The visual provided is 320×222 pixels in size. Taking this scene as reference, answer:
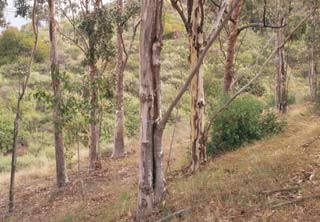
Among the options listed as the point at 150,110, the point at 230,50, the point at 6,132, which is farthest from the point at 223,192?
the point at 6,132

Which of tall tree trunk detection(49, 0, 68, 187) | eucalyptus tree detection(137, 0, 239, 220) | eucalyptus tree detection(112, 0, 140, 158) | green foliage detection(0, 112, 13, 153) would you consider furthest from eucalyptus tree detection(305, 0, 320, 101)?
green foliage detection(0, 112, 13, 153)

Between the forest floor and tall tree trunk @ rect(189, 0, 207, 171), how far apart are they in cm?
48

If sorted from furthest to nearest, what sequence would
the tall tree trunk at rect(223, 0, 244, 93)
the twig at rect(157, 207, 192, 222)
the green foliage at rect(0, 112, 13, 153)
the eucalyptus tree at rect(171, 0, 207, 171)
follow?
the green foliage at rect(0, 112, 13, 153) → the tall tree trunk at rect(223, 0, 244, 93) → the eucalyptus tree at rect(171, 0, 207, 171) → the twig at rect(157, 207, 192, 222)

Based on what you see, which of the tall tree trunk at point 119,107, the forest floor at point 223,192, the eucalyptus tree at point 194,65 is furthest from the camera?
the tall tree trunk at point 119,107

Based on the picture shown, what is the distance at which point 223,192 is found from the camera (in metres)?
5.96

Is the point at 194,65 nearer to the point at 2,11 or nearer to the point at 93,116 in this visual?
the point at 93,116

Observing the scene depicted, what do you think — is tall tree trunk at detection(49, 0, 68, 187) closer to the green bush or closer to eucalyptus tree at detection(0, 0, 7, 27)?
eucalyptus tree at detection(0, 0, 7, 27)

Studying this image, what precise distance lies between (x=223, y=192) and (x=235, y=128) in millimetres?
4643

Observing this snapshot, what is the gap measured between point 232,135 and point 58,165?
503cm

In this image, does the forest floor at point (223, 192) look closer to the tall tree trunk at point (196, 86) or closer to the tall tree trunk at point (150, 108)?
the tall tree trunk at point (150, 108)

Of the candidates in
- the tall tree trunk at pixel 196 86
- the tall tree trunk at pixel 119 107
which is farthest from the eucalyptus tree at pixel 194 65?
the tall tree trunk at pixel 119 107

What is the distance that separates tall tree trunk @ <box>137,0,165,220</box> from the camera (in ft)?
18.7

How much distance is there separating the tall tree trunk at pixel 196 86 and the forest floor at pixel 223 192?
475mm

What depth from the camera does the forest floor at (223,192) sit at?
16.7 feet
